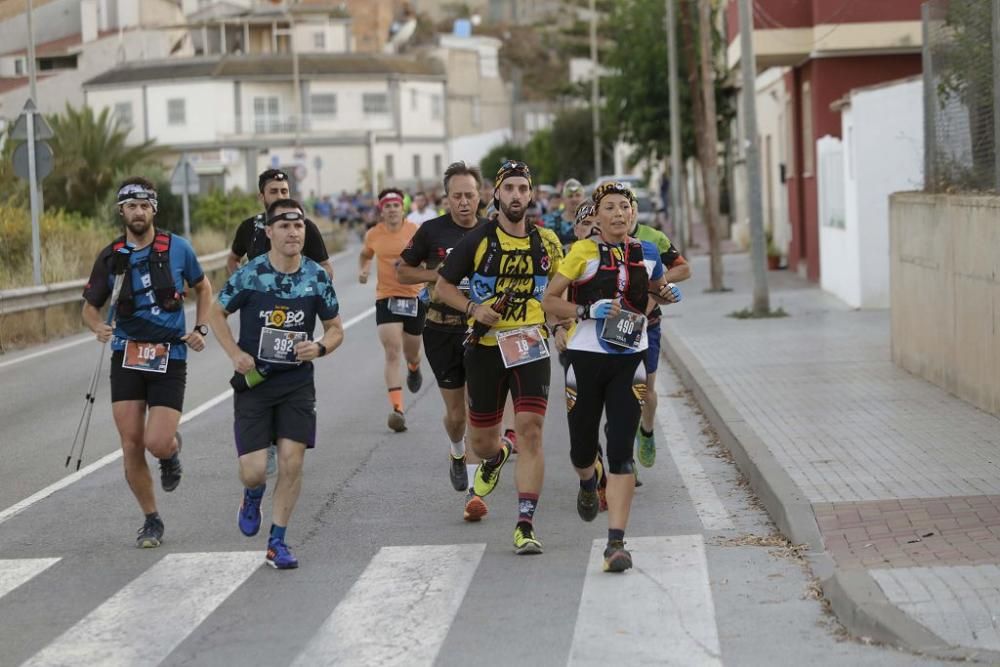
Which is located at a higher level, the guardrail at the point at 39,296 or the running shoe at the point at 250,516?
the guardrail at the point at 39,296

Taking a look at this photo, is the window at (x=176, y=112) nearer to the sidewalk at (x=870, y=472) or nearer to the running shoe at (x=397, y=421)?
the sidewalk at (x=870, y=472)

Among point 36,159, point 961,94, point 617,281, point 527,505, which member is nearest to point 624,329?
point 617,281

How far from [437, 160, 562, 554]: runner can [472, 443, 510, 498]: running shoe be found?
461 millimetres

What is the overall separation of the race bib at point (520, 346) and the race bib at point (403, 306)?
185 inches

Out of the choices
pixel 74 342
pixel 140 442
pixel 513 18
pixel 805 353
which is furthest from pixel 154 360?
pixel 513 18

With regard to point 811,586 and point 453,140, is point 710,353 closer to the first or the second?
point 811,586

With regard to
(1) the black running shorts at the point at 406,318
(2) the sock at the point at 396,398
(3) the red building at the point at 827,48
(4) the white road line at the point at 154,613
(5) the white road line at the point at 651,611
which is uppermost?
(3) the red building at the point at 827,48

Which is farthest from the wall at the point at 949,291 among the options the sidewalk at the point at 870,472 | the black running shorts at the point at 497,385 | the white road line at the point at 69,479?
the white road line at the point at 69,479

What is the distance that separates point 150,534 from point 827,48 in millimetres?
20503

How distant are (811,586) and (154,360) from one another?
3752 millimetres

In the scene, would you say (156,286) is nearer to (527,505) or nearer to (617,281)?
(527,505)

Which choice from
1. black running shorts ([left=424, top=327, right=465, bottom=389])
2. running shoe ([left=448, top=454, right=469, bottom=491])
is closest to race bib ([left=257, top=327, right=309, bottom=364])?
black running shorts ([left=424, top=327, right=465, bottom=389])

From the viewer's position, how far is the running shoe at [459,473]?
10.6 metres

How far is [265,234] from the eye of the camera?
39.1 ft
